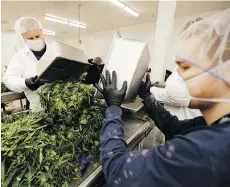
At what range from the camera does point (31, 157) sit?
725 millimetres

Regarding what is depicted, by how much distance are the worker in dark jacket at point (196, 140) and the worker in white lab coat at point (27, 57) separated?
1.27 meters

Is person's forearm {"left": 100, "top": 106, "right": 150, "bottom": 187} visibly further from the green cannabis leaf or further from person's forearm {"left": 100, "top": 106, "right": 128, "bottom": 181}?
the green cannabis leaf

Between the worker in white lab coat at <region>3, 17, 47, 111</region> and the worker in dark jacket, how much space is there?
127 cm

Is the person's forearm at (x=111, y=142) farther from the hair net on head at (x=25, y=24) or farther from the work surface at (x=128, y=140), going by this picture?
the hair net on head at (x=25, y=24)

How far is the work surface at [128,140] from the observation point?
769 mm

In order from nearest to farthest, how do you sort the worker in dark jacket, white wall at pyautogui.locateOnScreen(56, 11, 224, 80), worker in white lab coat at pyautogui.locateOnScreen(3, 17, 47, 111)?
the worker in dark jacket → worker in white lab coat at pyautogui.locateOnScreen(3, 17, 47, 111) → white wall at pyautogui.locateOnScreen(56, 11, 224, 80)

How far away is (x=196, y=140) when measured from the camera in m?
0.52

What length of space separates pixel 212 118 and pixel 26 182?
77 cm

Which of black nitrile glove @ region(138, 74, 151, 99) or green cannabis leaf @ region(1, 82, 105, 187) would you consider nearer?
green cannabis leaf @ region(1, 82, 105, 187)

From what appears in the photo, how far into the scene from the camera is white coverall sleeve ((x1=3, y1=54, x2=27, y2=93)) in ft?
5.07

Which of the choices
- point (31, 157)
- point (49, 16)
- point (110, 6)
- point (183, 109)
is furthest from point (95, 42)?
point (31, 157)

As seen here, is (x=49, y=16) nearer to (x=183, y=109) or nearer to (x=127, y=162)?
(x=183, y=109)

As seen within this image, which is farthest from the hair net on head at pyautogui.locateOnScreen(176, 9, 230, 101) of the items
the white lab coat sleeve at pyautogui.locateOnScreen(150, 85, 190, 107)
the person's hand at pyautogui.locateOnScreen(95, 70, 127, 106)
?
the white lab coat sleeve at pyautogui.locateOnScreen(150, 85, 190, 107)

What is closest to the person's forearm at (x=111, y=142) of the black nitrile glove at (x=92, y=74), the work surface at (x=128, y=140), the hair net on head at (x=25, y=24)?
the work surface at (x=128, y=140)
